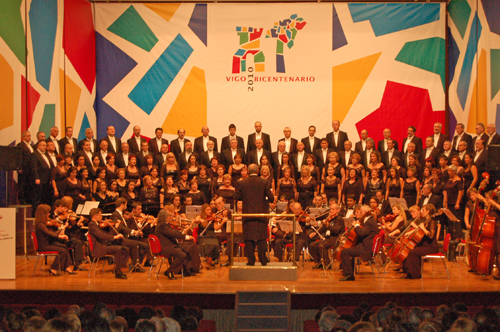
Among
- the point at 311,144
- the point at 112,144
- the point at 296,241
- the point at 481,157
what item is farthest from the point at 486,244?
the point at 112,144

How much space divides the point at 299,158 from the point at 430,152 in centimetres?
260

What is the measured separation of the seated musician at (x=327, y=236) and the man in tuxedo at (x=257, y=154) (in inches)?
107

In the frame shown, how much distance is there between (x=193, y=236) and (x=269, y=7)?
24.0 feet

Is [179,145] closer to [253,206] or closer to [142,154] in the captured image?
[142,154]

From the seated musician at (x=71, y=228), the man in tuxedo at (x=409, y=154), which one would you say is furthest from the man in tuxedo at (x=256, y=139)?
the seated musician at (x=71, y=228)

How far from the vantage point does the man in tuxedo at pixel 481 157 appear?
8.86 meters

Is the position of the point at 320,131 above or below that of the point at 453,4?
below

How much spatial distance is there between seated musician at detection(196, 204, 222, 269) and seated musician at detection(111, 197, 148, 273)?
0.92 metres

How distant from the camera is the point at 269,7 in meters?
12.8

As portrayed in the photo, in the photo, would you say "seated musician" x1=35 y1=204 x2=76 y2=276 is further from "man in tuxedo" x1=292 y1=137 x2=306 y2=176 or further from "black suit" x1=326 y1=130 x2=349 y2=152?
"black suit" x1=326 y1=130 x2=349 y2=152

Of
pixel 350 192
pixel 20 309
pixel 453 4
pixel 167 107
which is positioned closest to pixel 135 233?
pixel 20 309

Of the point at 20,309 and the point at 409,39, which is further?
the point at 409,39

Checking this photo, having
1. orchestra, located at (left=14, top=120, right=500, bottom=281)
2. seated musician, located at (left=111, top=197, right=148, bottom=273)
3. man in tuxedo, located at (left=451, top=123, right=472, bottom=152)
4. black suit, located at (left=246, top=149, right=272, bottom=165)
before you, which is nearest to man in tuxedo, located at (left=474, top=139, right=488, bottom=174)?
orchestra, located at (left=14, top=120, right=500, bottom=281)

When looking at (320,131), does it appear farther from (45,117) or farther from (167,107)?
(45,117)
